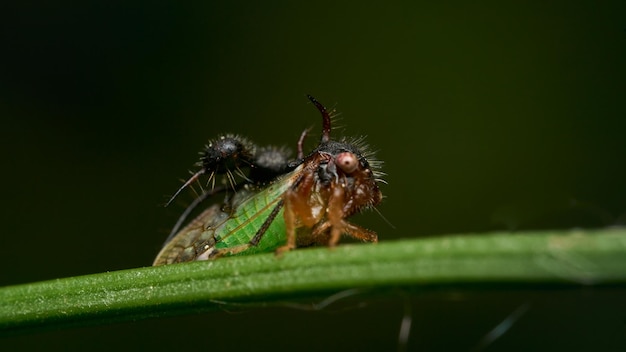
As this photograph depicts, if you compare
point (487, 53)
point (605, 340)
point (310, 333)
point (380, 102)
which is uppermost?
point (487, 53)

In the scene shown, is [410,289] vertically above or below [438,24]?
below

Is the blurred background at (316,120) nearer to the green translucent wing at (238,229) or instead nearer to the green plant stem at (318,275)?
the green translucent wing at (238,229)

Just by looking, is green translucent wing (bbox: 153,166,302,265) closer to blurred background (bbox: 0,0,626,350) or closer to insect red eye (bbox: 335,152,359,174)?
insect red eye (bbox: 335,152,359,174)

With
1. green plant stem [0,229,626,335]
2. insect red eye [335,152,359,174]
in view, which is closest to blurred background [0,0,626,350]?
insect red eye [335,152,359,174]

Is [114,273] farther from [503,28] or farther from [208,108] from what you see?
[503,28]

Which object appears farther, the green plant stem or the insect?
the insect

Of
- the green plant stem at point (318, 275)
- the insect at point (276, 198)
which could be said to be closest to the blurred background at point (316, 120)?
the insect at point (276, 198)

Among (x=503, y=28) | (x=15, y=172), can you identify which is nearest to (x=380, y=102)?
(x=503, y=28)

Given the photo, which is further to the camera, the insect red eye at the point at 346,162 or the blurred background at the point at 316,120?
the blurred background at the point at 316,120
